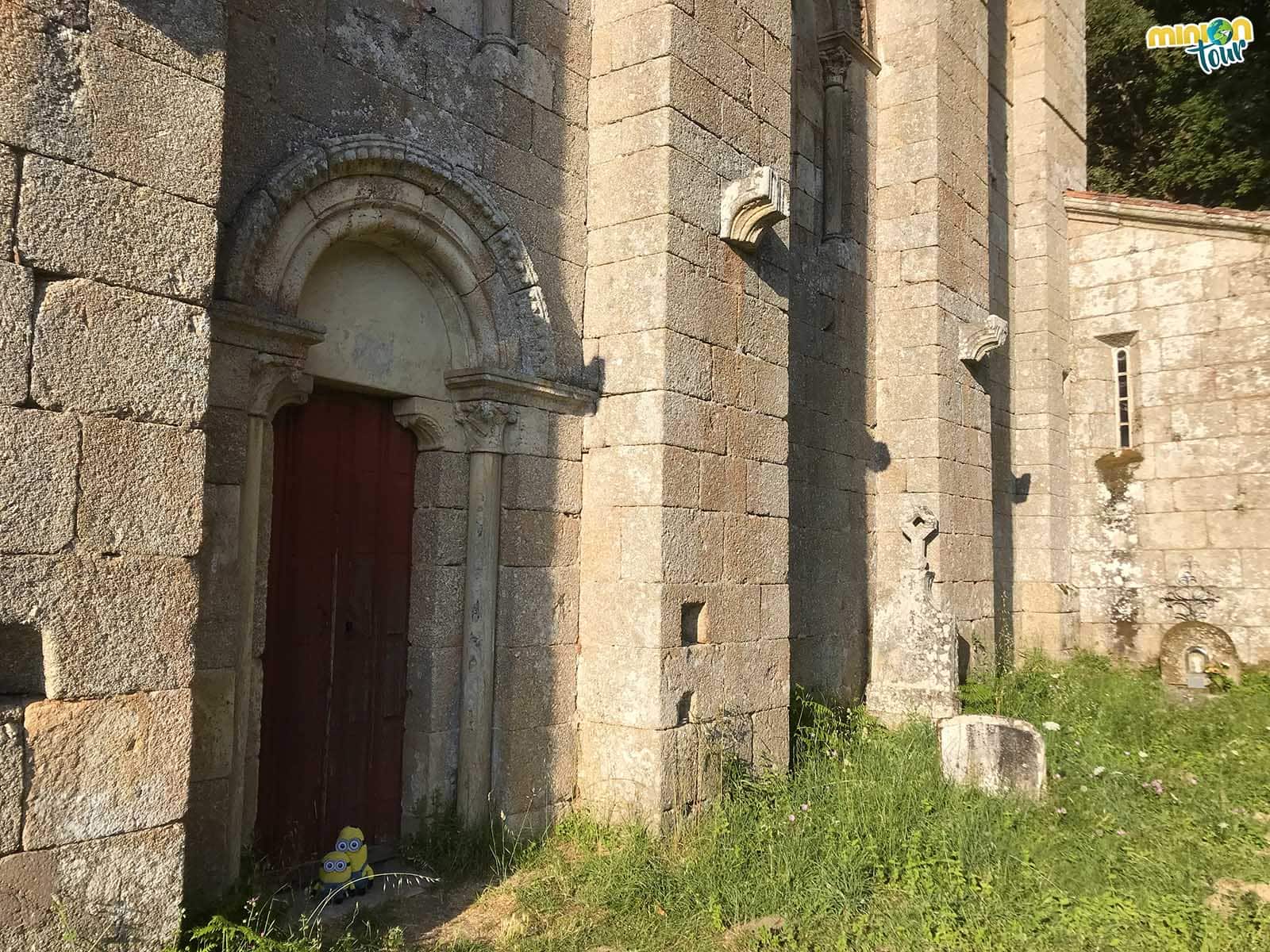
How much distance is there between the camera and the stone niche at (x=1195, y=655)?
825cm

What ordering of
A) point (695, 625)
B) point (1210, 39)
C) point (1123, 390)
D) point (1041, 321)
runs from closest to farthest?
1. point (695, 625)
2. point (1041, 321)
3. point (1123, 390)
4. point (1210, 39)

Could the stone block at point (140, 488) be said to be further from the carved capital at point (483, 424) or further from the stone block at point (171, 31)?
the carved capital at point (483, 424)

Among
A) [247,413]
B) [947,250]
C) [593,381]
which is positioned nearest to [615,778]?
[593,381]

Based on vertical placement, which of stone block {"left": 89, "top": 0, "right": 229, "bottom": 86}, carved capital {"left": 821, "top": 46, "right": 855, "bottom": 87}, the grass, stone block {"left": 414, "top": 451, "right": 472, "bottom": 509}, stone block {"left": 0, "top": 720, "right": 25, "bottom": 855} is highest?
carved capital {"left": 821, "top": 46, "right": 855, "bottom": 87}

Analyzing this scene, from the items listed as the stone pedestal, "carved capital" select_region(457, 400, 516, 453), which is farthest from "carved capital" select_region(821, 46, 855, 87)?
"carved capital" select_region(457, 400, 516, 453)

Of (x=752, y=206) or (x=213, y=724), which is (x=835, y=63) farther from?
(x=213, y=724)

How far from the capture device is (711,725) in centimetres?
483

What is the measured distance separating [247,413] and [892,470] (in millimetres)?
5587

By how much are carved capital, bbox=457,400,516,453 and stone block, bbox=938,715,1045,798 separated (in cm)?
315

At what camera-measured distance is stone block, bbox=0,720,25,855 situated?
234cm

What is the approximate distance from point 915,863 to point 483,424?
9.55ft

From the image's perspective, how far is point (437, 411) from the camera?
4.55m

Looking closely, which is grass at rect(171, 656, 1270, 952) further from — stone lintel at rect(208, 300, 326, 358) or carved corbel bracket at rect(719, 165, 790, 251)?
carved corbel bracket at rect(719, 165, 790, 251)

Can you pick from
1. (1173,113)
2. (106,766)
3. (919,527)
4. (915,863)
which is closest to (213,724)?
(106,766)
